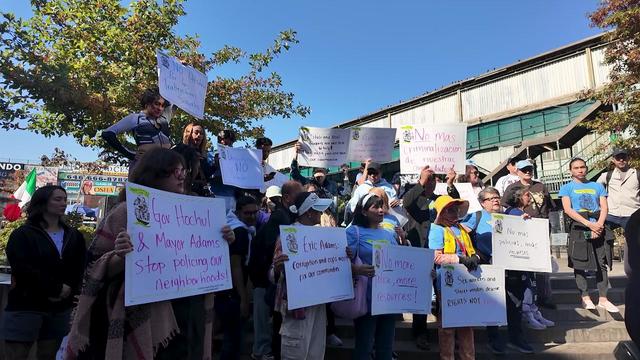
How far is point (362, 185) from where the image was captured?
6078 mm

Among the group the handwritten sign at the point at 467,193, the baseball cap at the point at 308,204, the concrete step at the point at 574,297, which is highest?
the handwritten sign at the point at 467,193

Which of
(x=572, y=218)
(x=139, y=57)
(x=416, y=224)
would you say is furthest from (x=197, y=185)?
(x=139, y=57)

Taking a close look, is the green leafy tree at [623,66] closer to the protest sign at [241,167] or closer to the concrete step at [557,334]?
the concrete step at [557,334]

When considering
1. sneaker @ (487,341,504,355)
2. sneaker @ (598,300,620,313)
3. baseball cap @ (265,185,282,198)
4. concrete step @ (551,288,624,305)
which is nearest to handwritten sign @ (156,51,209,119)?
baseball cap @ (265,185,282,198)

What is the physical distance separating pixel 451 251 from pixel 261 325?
86.2 inches

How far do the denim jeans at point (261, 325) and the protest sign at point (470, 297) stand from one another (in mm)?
1860

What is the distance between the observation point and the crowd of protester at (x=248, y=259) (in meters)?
2.10

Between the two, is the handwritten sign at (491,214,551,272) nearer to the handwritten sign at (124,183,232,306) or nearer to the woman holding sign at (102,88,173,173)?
the handwritten sign at (124,183,232,306)

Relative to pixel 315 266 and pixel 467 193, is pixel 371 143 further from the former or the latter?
pixel 315 266

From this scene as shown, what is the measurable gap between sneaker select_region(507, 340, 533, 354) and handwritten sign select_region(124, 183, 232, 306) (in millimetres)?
3972

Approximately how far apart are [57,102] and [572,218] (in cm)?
889

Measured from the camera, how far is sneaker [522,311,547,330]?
17.7 ft

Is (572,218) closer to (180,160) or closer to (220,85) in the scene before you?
(180,160)

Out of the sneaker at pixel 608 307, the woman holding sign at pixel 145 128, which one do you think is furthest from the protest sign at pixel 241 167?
the sneaker at pixel 608 307
